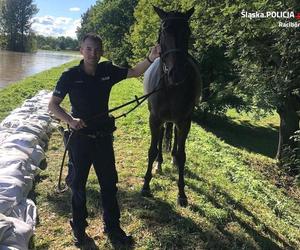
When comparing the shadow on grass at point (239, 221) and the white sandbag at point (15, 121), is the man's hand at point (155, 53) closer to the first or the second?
the shadow on grass at point (239, 221)

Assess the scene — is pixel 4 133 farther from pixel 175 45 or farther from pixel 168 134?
pixel 175 45

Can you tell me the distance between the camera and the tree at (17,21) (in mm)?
87062

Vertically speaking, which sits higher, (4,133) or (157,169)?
(4,133)

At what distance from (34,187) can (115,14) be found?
50.9 meters

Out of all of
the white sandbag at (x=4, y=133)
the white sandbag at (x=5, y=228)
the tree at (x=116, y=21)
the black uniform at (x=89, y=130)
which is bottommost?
the white sandbag at (x=5, y=228)

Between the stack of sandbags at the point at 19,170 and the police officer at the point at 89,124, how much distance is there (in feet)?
2.16

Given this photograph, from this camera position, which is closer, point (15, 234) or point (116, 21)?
point (15, 234)

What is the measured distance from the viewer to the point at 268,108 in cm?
1083

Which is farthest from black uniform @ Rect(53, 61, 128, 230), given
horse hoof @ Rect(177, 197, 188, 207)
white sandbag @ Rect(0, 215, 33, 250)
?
horse hoof @ Rect(177, 197, 188, 207)

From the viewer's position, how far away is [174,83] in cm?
457

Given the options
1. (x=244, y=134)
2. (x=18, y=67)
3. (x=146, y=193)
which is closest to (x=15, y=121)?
(x=146, y=193)

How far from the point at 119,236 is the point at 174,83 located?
1.89 metres

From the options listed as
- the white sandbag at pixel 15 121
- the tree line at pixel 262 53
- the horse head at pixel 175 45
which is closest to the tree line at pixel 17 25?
the tree line at pixel 262 53

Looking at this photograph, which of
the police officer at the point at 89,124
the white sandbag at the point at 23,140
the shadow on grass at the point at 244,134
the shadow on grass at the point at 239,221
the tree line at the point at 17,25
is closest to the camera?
the police officer at the point at 89,124
